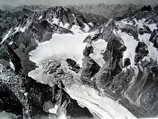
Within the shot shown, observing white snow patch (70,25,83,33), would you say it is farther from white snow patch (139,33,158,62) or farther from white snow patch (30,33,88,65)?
white snow patch (139,33,158,62)

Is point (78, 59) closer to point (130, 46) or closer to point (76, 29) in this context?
point (76, 29)

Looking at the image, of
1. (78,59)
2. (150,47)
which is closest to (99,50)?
(78,59)

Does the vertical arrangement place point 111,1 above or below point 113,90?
above

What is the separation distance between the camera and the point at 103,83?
1.44 metres

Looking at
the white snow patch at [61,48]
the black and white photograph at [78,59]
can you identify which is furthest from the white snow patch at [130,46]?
the white snow patch at [61,48]

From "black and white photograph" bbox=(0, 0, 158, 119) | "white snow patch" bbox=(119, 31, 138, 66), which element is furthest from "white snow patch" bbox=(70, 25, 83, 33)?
"white snow patch" bbox=(119, 31, 138, 66)

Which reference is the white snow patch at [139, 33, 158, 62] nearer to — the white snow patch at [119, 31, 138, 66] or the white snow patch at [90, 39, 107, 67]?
the white snow patch at [119, 31, 138, 66]

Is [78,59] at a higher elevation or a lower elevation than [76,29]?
lower

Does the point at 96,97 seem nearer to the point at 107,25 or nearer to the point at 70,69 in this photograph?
the point at 70,69

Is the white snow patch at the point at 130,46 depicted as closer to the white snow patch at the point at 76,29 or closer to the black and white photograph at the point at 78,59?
the black and white photograph at the point at 78,59

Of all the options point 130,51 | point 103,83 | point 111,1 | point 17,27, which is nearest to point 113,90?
point 103,83

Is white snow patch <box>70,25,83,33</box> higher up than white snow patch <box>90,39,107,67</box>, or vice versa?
white snow patch <box>70,25,83,33</box>

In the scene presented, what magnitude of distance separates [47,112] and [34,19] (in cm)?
44

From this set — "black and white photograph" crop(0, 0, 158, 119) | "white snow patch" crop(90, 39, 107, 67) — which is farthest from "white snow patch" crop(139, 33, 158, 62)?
"white snow patch" crop(90, 39, 107, 67)
